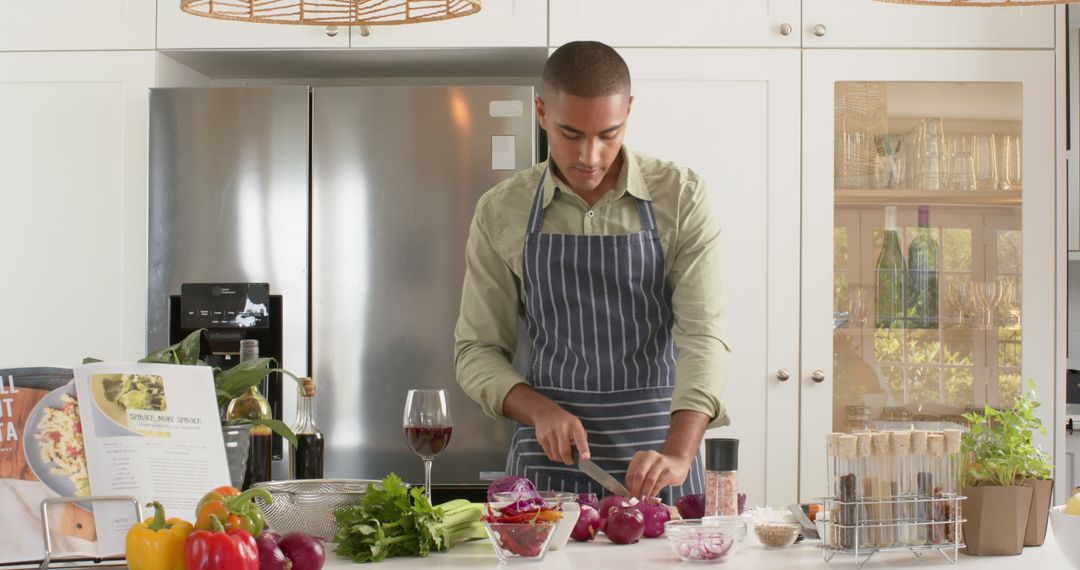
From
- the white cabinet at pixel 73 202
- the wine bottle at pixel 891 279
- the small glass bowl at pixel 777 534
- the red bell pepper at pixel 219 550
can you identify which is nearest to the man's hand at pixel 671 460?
the small glass bowl at pixel 777 534

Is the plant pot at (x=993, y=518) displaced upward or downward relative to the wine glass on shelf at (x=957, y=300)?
downward

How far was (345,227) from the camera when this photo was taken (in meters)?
2.92

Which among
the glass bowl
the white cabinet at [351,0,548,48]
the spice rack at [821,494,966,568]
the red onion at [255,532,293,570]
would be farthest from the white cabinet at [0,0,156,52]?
the spice rack at [821,494,966,568]

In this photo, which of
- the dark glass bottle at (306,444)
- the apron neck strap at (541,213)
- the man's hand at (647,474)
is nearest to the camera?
the man's hand at (647,474)

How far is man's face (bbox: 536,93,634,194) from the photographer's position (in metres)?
1.91

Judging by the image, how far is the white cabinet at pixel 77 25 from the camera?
299cm

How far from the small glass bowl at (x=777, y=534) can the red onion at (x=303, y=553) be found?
57 centimetres

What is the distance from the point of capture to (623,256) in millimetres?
2139

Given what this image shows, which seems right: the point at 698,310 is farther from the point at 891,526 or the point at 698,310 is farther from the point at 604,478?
the point at 891,526

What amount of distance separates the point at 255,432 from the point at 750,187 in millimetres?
1609

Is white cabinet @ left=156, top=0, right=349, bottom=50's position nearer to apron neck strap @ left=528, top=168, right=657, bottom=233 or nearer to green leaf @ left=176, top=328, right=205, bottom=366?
apron neck strap @ left=528, top=168, right=657, bottom=233

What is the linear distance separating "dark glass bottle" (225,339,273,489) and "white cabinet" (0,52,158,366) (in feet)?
4.46

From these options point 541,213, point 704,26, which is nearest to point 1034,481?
point 541,213

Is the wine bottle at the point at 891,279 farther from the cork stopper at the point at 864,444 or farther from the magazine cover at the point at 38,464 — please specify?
the magazine cover at the point at 38,464
